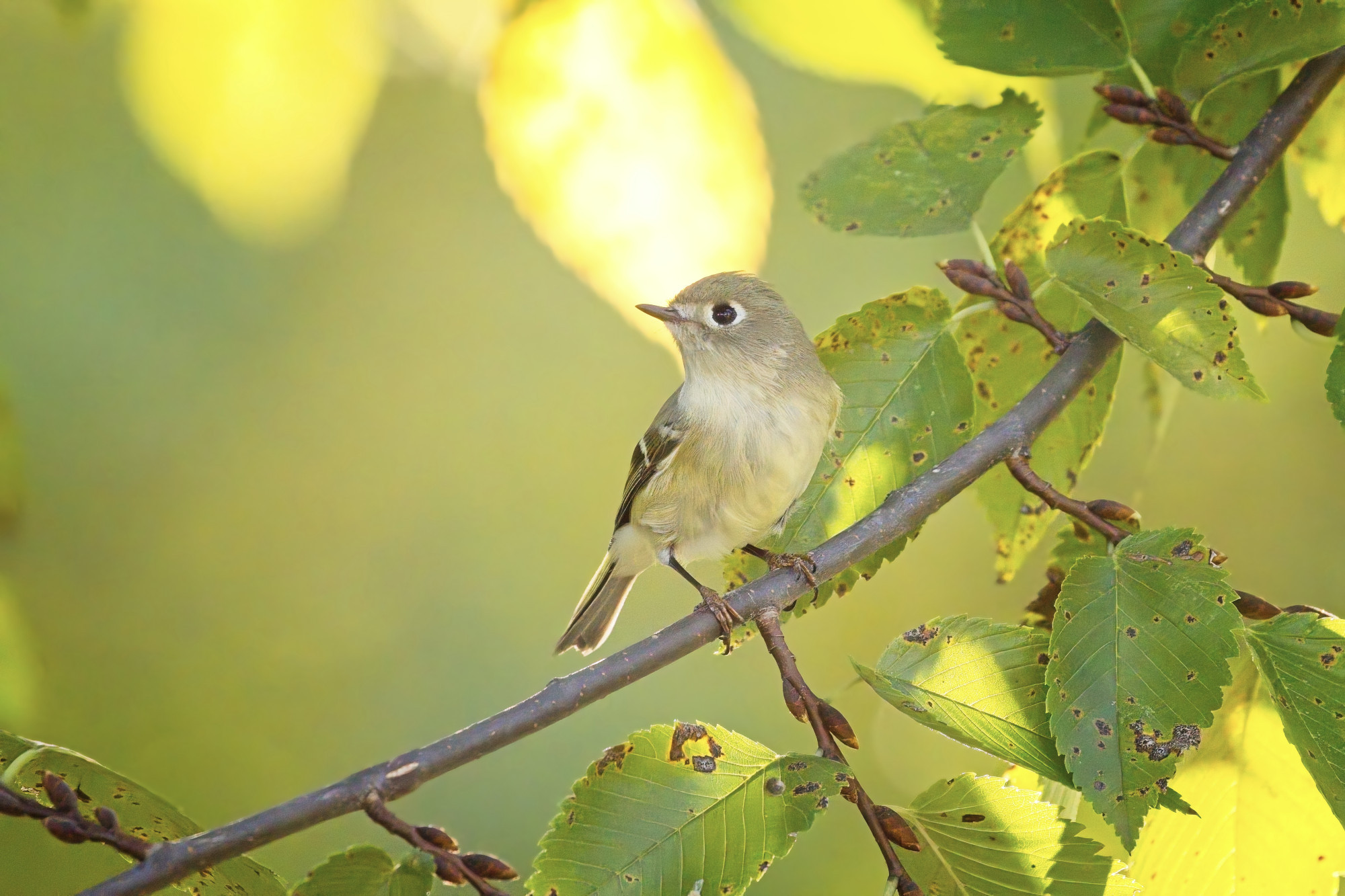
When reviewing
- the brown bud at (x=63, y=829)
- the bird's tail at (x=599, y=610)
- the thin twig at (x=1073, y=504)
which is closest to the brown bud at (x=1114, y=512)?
the thin twig at (x=1073, y=504)

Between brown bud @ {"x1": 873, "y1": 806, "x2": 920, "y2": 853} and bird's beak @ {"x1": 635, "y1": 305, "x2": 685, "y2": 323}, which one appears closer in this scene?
brown bud @ {"x1": 873, "y1": 806, "x2": 920, "y2": 853}

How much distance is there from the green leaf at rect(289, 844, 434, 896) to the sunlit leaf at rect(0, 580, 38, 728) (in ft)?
4.60

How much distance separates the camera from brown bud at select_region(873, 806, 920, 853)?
762 millimetres

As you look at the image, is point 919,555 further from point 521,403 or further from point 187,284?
point 187,284

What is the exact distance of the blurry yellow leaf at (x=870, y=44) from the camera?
4.70 feet

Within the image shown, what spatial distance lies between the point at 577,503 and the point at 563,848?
6.08 ft

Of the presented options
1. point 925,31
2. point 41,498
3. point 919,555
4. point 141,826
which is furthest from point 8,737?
point 919,555

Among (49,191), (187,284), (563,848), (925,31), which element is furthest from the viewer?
(187,284)

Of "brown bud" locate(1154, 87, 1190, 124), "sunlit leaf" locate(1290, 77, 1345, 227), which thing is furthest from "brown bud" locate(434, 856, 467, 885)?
"sunlit leaf" locate(1290, 77, 1345, 227)

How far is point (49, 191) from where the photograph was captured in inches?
86.4

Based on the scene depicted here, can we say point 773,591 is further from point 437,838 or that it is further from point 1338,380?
point 1338,380

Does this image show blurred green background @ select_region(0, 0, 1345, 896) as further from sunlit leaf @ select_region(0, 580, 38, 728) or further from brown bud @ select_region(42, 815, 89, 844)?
brown bud @ select_region(42, 815, 89, 844)

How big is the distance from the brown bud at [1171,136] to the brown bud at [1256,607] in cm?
47

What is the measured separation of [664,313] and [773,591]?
2.51 ft
